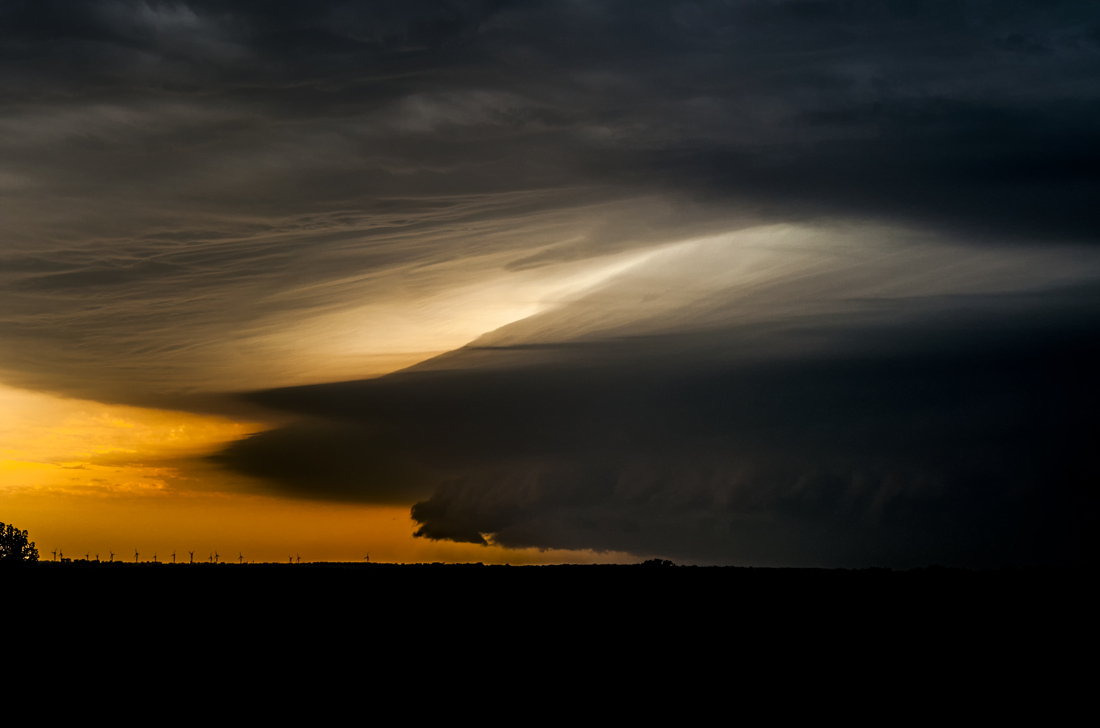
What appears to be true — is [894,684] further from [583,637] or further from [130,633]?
[130,633]

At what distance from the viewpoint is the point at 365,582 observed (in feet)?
484

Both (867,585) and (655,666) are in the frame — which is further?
(867,585)

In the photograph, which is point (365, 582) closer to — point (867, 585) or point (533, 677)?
point (867, 585)

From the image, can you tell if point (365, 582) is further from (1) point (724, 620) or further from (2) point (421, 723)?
(2) point (421, 723)

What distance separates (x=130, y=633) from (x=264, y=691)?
3640 cm

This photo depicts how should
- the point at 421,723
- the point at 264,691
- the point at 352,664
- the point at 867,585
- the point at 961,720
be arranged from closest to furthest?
the point at 421,723, the point at 961,720, the point at 264,691, the point at 352,664, the point at 867,585

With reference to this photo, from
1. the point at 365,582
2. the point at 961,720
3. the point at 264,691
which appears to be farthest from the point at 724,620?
the point at 365,582

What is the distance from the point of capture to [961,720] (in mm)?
52469

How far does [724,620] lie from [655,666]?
3079cm

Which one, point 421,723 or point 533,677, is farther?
point 533,677

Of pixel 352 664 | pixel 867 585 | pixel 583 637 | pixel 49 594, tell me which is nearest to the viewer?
pixel 352 664

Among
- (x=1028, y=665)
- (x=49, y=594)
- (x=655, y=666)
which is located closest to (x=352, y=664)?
(x=655, y=666)

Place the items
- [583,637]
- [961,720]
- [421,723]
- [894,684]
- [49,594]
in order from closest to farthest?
[421,723], [961,720], [894,684], [583,637], [49,594]

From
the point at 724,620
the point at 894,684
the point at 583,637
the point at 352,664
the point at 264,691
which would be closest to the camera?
the point at 264,691
